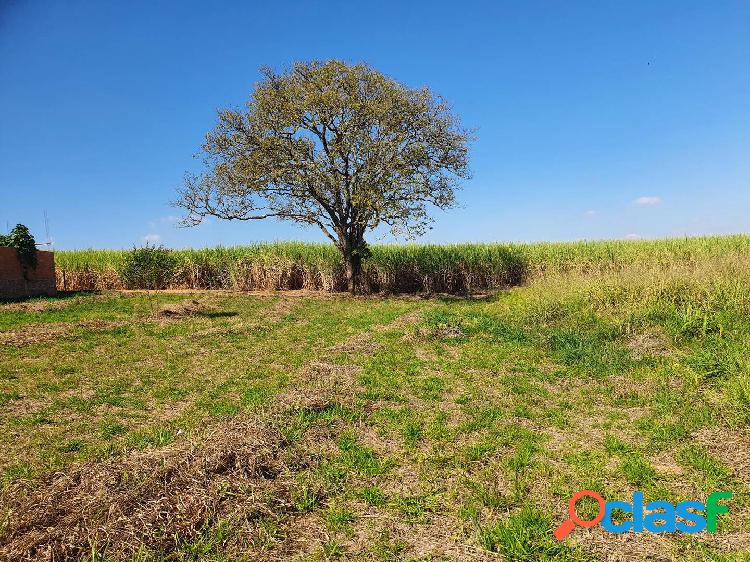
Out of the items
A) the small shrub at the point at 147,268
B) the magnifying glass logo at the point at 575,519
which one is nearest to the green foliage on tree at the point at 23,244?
the small shrub at the point at 147,268

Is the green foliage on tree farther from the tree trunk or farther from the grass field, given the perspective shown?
the tree trunk

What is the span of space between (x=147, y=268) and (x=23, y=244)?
734 centimetres

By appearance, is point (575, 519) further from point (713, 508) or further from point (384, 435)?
point (384, 435)

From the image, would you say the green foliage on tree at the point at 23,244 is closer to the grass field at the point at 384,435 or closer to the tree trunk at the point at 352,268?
the grass field at the point at 384,435

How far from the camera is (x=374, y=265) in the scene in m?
29.3

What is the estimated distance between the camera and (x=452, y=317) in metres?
15.5

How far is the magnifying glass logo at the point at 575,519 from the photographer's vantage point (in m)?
4.29

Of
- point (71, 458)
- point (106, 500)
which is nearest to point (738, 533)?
point (106, 500)

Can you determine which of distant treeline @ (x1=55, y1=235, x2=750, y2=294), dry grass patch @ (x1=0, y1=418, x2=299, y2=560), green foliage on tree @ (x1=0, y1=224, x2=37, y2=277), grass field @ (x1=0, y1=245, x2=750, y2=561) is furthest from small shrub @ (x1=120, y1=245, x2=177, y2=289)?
dry grass patch @ (x1=0, y1=418, x2=299, y2=560)

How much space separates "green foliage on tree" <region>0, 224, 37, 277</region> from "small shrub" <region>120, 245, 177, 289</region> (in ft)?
21.1

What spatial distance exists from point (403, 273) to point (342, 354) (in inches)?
729

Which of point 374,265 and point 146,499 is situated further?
point 374,265

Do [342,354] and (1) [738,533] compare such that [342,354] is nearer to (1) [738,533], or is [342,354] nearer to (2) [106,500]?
(2) [106,500]

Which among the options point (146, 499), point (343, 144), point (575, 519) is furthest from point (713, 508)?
point (343, 144)
